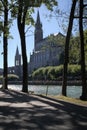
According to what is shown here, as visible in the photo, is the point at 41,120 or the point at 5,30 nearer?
the point at 41,120

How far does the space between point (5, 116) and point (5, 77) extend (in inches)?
979

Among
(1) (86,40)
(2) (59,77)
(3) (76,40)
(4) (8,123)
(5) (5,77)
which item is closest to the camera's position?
(4) (8,123)

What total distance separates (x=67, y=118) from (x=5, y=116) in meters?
2.30

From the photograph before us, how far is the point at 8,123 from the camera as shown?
1303cm

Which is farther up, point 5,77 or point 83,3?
point 83,3

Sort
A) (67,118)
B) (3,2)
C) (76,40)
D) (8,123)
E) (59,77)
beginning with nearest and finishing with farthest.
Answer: (8,123)
(67,118)
(3,2)
(76,40)
(59,77)

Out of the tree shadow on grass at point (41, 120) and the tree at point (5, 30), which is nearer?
the tree shadow on grass at point (41, 120)

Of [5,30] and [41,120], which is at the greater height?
[5,30]

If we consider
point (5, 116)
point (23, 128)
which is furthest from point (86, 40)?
point (23, 128)

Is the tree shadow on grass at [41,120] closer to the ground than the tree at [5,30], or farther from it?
closer to the ground

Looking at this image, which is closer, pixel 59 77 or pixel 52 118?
pixel 52 118

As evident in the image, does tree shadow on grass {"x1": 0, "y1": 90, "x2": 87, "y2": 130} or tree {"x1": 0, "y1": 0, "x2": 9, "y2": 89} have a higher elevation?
tree {"x1": 0, "y1": 0, "x2": 9, "y2": 89}

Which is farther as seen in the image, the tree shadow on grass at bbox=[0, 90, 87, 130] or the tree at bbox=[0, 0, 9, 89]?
the tree at bbox=[0, 0, 9, 89]

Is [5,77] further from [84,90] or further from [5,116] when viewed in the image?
[5,116]
